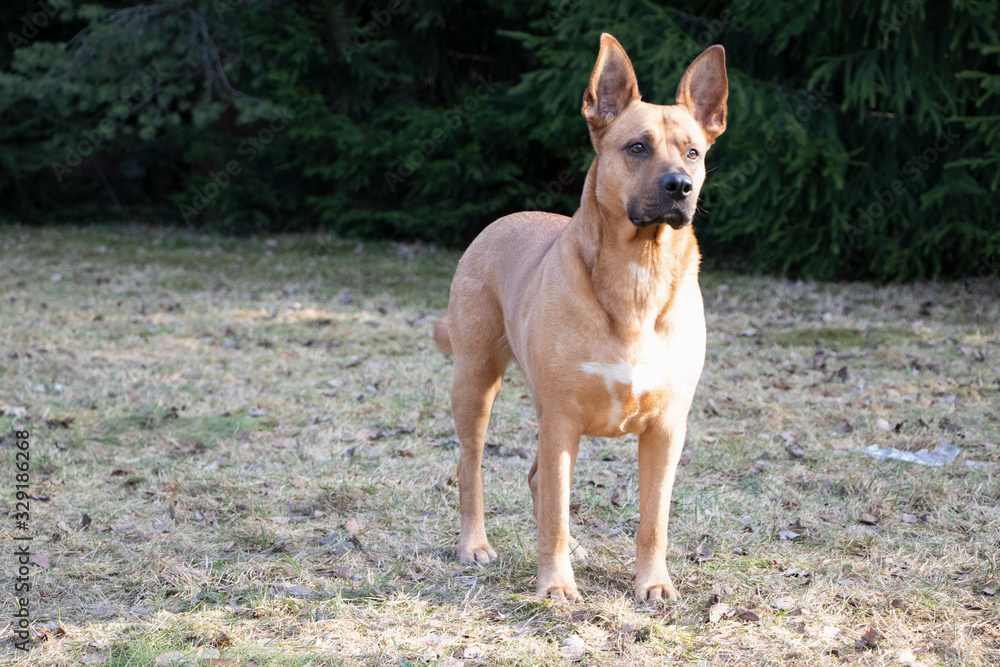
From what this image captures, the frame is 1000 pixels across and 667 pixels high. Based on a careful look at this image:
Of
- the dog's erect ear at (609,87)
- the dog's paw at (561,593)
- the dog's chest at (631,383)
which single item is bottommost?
the dog's paw at (561,593)

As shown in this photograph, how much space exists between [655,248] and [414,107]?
11.7 m

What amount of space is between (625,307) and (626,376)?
0.24 meters

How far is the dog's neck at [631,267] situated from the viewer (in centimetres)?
298

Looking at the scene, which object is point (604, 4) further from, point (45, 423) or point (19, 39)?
point (19, 39)

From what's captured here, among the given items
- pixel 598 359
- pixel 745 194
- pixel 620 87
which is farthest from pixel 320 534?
pixel 745 194

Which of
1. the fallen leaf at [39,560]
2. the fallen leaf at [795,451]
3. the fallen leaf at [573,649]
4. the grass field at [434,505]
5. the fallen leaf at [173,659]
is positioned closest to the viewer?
the fallen leaf at [173,659]

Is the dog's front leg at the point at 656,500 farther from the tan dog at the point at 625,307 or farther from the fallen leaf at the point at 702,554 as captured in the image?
the fallen leaf at the point at 702,554

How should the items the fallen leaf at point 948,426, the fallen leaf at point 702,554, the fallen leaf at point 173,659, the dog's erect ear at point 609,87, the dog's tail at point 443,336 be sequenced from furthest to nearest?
1. the fallen leaf at point 948,426
2. the dog's tail at point 443,336
3. the fallen leaf at point 702,554
4. the dog's erect ear at point 609,87
5. the fallen leaf at point 173,659

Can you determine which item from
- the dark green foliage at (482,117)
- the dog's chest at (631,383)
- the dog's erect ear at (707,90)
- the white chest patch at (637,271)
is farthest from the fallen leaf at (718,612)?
the dark green foliage at (482,117)

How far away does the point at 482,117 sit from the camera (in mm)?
13383

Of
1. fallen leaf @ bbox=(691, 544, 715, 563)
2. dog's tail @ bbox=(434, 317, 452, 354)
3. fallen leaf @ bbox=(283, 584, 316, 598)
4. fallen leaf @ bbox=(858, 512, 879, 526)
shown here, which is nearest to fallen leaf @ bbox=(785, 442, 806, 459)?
fallen leaf @ bbox=(858, 512, 879, 526)

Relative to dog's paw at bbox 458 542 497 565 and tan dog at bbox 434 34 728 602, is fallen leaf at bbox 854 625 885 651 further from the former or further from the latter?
dog's paw at bbox 458 542 497 565

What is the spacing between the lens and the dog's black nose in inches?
112

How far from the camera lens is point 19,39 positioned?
15.2m
